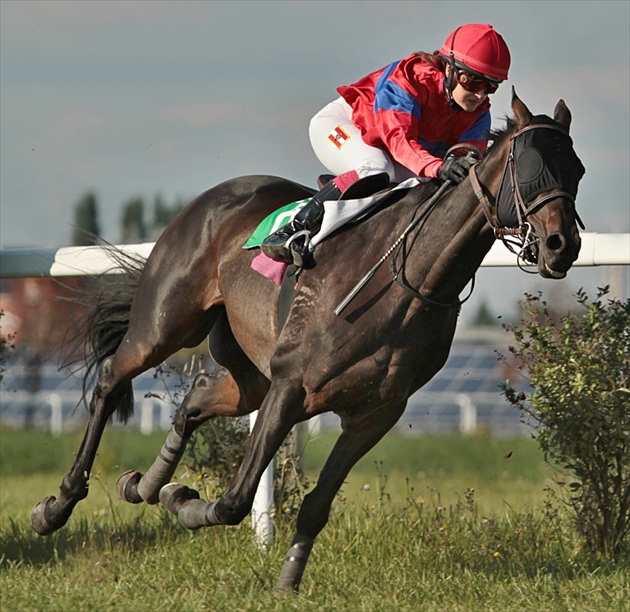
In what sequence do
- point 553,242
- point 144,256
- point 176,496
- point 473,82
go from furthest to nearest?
point 144,256
point 176,496
point 473,82
point 553,242

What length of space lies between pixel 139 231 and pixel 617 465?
4000 centimetres

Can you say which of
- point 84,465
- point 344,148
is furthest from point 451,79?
point 84,465

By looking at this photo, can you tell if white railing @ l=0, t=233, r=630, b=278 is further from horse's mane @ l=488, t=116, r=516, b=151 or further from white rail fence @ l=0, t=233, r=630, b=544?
horse's mane @ l=488, t=116, r=516, b=151

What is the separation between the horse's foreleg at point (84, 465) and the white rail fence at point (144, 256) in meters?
0.62

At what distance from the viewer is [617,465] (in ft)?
17.4

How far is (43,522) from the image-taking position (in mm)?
5625

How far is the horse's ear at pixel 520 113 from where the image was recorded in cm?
420

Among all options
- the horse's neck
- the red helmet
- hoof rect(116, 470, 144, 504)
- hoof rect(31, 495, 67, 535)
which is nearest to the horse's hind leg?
hoof rect(116, 470, 144, 504)

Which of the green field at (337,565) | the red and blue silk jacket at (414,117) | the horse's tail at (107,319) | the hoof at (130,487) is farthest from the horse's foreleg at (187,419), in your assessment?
the red and blue silk jacket at (414,117)

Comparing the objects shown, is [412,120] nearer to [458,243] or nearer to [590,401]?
[458,243]

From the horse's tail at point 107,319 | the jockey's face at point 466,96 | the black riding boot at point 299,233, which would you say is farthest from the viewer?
the horse's tail at point 107,319

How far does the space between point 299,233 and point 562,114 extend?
3.75 ft

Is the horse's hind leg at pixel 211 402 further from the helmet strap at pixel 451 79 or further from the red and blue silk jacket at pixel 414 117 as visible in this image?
the helmet strap at pixel 451 79

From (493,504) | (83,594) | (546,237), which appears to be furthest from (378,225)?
(493,504)
